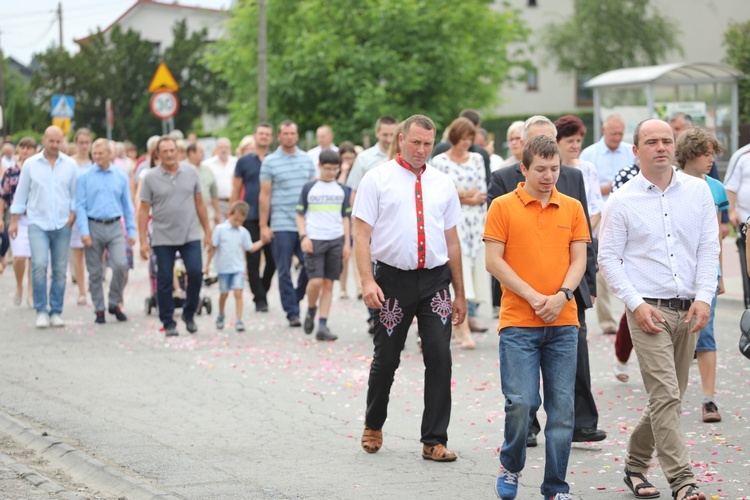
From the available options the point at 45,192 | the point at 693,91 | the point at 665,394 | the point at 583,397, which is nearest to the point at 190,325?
the point at 45,192

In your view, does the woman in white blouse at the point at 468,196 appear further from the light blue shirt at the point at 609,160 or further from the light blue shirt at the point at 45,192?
the light blue shirt at the point at 45,192

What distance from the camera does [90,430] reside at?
8336mm

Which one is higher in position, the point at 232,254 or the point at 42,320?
the point at 232,254

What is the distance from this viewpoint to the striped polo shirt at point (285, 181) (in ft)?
45.1

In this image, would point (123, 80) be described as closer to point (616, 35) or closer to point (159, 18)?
point (159, 18)

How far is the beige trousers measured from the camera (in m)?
6.07

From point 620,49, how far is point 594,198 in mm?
44438

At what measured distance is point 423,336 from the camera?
7426mm

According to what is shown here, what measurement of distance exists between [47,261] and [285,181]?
271cm

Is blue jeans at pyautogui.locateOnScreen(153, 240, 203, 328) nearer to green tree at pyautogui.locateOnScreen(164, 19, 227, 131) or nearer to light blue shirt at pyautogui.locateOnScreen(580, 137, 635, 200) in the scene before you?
light blue shirt at pyautogui.locateOnScreen(580, 137, 635, 200)

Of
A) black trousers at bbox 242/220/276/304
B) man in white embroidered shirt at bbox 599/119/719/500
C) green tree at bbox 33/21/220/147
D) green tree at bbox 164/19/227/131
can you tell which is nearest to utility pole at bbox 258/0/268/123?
black trousers at bbox 242/220/276/304

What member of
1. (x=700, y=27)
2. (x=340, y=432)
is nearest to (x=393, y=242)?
(x=340, y=432)

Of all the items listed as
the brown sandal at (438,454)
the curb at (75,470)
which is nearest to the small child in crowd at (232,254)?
the curb at (75,470)

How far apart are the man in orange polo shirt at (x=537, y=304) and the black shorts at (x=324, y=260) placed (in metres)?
6.54
